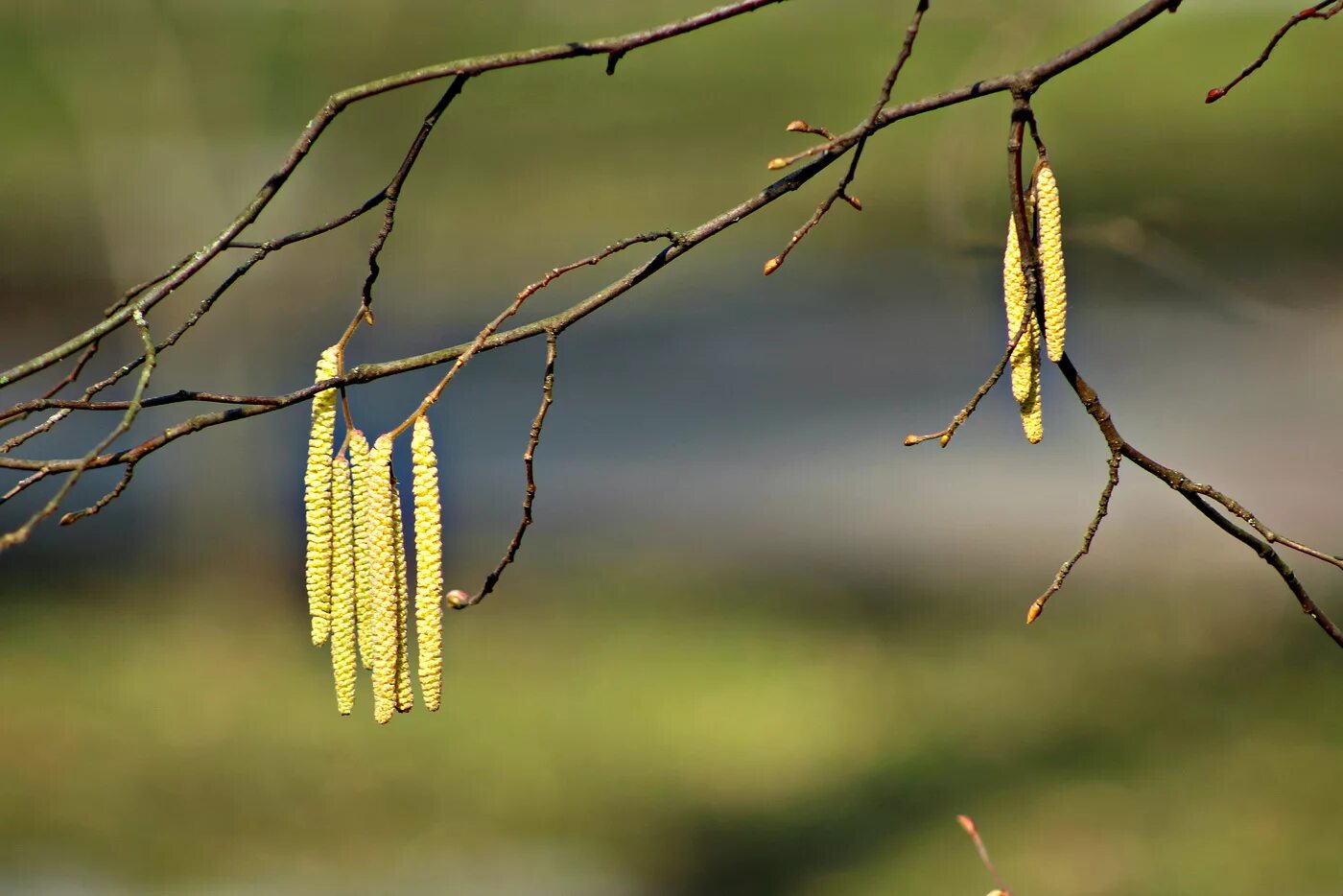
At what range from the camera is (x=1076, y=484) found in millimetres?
4004

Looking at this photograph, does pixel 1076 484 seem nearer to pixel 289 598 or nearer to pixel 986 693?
pixel 986 693

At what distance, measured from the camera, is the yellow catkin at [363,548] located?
2.59ft

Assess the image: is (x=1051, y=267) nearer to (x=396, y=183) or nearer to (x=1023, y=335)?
(x=1023, y=335)

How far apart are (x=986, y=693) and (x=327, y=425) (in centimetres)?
252

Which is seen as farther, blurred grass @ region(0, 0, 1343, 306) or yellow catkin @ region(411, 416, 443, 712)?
blurred grass @ region(0, 0, 1343, 306)

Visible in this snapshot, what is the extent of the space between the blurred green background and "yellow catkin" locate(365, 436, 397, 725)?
181 centimetres

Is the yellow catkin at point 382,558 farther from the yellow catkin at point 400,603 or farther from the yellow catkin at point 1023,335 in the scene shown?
the yellow catkin at point 1023,335

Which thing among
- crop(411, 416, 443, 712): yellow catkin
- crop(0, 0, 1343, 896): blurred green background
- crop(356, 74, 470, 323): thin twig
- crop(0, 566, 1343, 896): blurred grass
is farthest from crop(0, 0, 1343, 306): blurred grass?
crop(411, 416, 443, 712): yellow catkin

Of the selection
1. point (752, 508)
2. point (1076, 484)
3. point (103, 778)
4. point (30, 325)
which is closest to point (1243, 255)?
point (1076, 484)

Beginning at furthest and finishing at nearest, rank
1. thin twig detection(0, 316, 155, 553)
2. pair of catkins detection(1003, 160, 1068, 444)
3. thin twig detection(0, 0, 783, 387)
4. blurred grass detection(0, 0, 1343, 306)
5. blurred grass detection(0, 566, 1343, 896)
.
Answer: blurred grass detection(0, 0, 1343, 306), blurred grass detection(0, 566, 1343, 896), pair of catkins detection(1003, 160, 1068, 444), thin twig detection(0, 0, 783, 387), thin twig detection(0, 316, 155, 553)

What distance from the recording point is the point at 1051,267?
2.85ft

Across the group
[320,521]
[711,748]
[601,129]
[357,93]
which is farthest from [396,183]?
[601,129]

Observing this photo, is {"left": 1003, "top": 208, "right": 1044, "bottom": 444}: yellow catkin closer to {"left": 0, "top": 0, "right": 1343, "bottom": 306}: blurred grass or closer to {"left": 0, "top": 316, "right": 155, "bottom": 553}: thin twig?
{"left": 0, "top": 316, "right": 155, "bottom": 553}: thin twig

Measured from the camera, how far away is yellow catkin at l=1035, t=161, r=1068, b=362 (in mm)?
867
